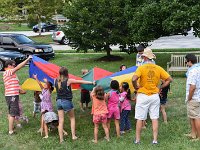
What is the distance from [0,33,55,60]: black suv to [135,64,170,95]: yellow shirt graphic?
15035mm

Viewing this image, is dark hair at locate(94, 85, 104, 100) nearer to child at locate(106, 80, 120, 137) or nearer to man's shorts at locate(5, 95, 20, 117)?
child at locate(106, 80, 120, 137)

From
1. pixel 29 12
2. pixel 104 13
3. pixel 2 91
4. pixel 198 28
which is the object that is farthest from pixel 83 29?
pixel 29 12

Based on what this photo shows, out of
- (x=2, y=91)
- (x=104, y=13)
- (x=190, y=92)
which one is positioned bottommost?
(x=2, y=91)

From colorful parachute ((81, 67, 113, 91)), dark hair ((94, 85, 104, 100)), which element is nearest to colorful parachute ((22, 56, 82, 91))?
colorful parachute ((81, 67, 113, 91))

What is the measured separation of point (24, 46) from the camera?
2250 cm

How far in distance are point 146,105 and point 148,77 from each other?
54 cm

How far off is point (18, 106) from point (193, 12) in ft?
30.4

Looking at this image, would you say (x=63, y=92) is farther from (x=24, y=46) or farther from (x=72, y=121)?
(x=24, y=46)

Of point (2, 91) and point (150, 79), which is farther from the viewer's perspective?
point (2, 91)

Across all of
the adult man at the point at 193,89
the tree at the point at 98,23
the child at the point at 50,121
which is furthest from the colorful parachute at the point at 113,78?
the tree at the point at 98,23

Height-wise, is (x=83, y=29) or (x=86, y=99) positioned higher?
(x=83, y=29)

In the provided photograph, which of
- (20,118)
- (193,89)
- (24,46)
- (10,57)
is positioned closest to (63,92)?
(20,118)

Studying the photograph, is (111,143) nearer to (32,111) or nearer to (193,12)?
(32,111)

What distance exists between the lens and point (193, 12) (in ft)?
52.4
